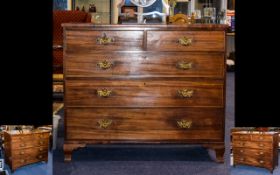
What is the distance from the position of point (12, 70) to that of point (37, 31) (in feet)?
0.89

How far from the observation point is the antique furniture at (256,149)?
10.4ft

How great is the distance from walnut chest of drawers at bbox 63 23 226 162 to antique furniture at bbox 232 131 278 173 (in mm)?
308

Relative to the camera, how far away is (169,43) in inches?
133

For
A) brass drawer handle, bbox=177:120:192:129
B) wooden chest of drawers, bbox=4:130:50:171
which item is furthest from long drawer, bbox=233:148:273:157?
wooden chest of drawers, bbox=4:130:50:171

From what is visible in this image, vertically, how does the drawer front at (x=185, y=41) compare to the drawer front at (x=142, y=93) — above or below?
above

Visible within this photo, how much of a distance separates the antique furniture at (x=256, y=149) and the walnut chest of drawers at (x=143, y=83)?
12.1 inches

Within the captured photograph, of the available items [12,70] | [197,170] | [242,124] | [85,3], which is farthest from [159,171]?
[85,3]

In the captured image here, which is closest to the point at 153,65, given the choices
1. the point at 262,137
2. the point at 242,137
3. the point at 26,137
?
the point at 242,137

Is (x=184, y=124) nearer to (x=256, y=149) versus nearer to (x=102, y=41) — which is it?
(x=256, y=149)

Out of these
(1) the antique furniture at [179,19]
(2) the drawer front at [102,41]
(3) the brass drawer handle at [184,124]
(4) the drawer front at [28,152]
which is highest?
(1) the antique furniture at [179,19]

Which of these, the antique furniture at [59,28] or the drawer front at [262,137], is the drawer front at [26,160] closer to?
the drawer front at [262,137]

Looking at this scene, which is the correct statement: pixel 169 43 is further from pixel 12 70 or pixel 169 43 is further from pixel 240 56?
pixel 12 70

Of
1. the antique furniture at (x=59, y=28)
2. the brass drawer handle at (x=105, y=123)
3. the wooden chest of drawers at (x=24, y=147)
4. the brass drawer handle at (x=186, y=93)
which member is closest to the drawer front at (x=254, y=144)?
the brass drawer handle at (x=186, y=93)

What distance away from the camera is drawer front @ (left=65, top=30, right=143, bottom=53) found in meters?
3.34
